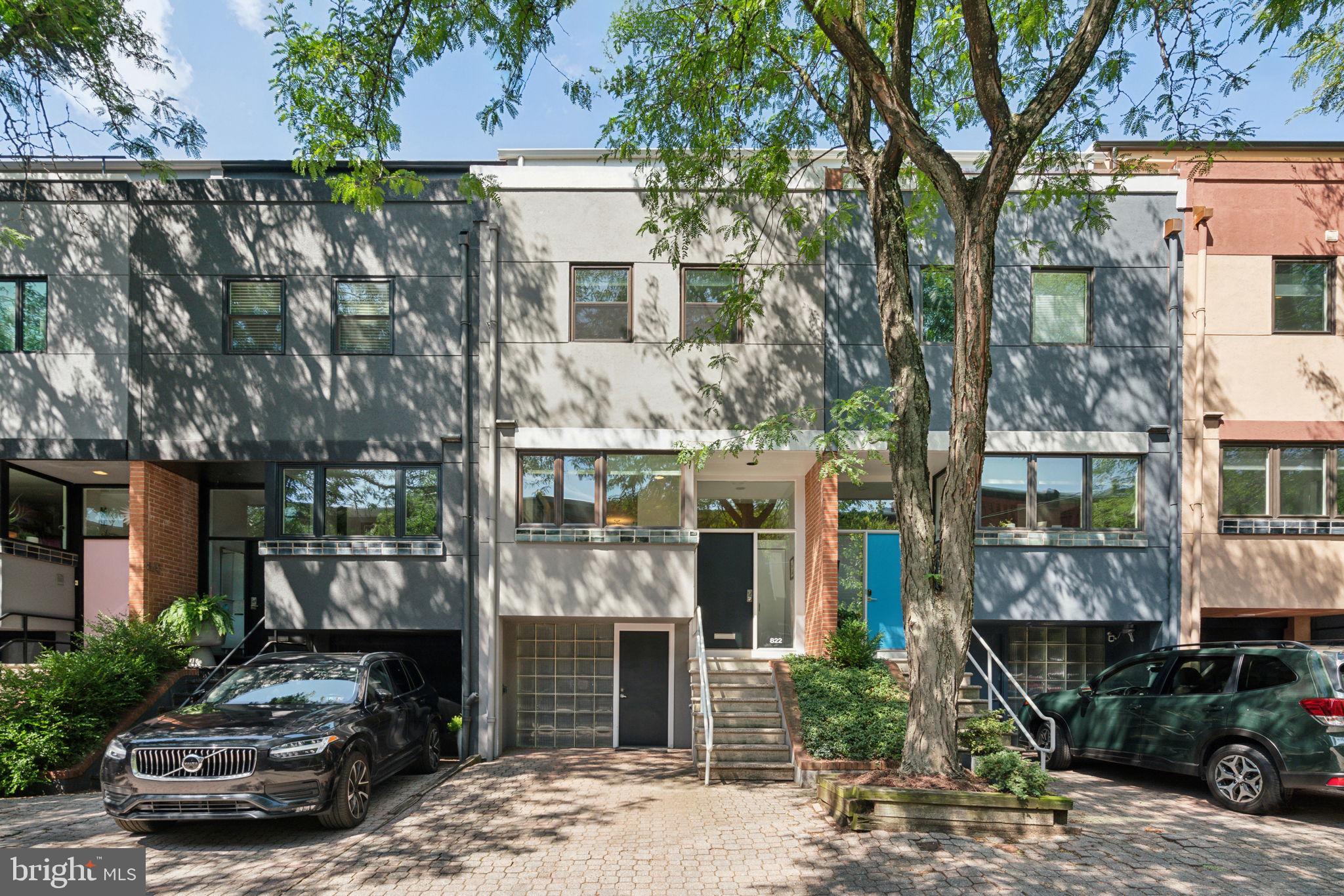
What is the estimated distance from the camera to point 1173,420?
1353 cm

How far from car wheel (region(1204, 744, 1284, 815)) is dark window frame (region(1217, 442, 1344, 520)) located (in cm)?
521

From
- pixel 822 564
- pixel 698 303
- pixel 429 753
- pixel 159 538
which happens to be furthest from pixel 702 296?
pixel 159 538

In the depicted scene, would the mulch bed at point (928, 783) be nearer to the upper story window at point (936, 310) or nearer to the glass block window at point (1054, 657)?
the glass block window at point (1054, 657)

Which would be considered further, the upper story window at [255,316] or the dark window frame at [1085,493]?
the upper story window at [255,316]

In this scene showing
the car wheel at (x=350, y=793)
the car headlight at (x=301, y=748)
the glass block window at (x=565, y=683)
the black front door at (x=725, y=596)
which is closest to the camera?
the car headlight at (x=301, y=748)

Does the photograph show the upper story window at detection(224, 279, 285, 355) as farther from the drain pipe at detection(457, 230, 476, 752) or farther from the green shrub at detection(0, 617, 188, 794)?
the green shrub at detection(0, 617, 188, 794)

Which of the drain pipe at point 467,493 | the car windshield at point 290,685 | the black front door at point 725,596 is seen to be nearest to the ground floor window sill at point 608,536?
the drain pipe at point 467,493

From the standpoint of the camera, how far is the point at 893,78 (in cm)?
930

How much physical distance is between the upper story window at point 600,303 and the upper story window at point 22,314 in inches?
312

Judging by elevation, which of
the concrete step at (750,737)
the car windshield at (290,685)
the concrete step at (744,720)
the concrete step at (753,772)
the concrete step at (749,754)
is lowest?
the concrete step at (753,772)

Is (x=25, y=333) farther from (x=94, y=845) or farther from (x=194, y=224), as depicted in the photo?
(x=94, y=845)

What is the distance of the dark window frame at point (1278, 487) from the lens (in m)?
13.5

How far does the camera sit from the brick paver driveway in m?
7.11

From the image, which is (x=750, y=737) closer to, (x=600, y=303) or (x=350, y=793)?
(x=350, y=793)
